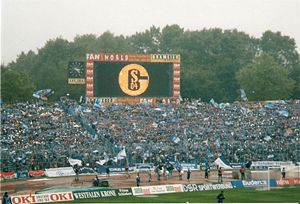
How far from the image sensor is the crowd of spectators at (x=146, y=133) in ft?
201

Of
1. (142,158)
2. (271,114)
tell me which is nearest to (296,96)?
(271,114)

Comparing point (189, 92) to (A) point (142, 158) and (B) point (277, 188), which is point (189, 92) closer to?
(A) point (142, 158)

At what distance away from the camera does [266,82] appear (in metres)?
113

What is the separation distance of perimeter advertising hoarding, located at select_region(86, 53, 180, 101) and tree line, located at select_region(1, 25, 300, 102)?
106 feet

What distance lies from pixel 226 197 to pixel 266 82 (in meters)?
72.0

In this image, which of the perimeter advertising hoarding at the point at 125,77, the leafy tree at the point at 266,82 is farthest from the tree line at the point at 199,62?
the perimeter advertising hoarding at the point at 125,77

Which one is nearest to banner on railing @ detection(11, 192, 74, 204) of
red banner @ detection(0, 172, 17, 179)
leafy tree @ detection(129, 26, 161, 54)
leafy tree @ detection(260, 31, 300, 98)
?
red banner @ detection(0, 172, 17, 179)

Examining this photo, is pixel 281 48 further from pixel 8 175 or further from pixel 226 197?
pixel 226 197

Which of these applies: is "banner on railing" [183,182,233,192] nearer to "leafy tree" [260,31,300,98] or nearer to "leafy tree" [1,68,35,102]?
"leafy tree" [1,68,35,102]

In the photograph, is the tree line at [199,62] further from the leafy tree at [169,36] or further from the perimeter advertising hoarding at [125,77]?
the perimeter advertising hoarding at [125,77]

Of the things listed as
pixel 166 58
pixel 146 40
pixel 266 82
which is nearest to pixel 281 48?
pixel 266 82

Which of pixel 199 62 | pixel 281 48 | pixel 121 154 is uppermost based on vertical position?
pixel 281 48

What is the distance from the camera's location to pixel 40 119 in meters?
68.4

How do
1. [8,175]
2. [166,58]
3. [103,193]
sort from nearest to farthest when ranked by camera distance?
[103,193] < [8,175] < [166,58]
